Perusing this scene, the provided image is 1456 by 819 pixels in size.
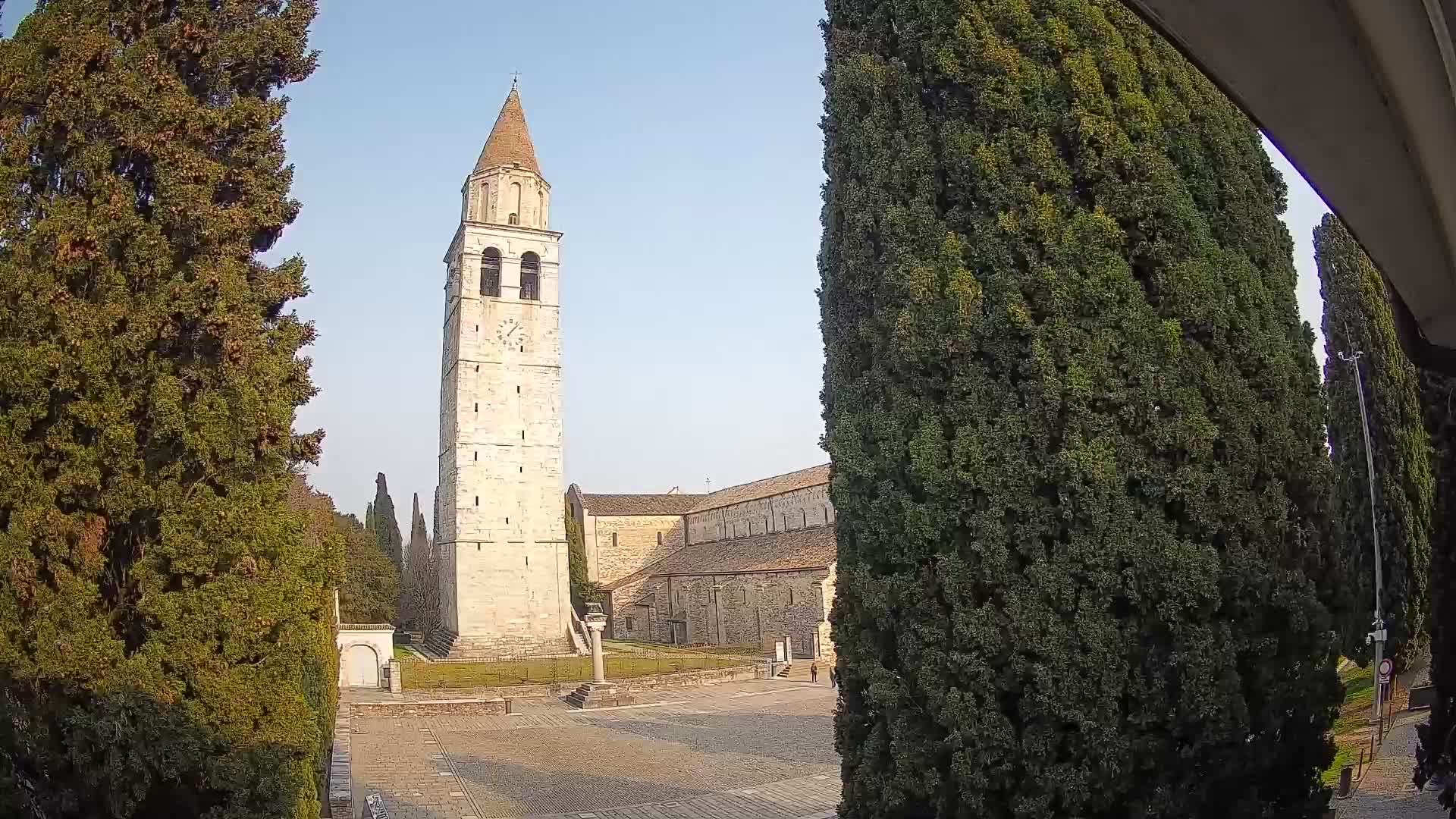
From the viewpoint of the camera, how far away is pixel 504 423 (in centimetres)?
3794

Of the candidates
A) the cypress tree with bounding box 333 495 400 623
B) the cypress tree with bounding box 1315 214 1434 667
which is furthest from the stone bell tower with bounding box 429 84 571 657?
the cypress tree with bounding box 1315 214 1434 667

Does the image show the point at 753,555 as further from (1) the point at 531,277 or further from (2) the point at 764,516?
(1) the point at 531,277

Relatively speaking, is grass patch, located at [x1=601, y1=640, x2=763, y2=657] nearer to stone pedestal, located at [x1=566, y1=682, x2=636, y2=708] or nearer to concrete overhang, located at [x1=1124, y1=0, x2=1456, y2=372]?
stone pedestal, located at [x1=566, y1=682, x2=636, y2=708]

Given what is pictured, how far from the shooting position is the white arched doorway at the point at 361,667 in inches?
1106

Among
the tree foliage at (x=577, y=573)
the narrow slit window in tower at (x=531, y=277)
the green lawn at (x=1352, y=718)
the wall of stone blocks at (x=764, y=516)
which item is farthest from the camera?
the tree foliage at (x=577, y=573)

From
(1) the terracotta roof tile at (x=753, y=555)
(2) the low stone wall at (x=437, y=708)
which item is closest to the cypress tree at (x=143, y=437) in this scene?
(2) the low stone wall at (x=437, y=708)

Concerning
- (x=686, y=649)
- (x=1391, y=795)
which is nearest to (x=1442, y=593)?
(x=1391, y=795)

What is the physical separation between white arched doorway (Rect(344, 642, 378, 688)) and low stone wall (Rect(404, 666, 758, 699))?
178 centimetres

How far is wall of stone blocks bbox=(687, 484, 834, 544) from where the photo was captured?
42094 millimetres

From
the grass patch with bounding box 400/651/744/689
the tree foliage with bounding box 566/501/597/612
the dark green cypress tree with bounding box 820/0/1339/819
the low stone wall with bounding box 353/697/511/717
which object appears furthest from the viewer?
the tree foliage with bounding box 566/501/597/612

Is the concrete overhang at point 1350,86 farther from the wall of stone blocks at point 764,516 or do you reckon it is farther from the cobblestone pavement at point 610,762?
the wall of stone blocks at point 764,516

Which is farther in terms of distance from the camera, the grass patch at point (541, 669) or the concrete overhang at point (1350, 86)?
the grass patch at point (541, 669)

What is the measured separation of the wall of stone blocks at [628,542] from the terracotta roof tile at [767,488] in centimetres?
224

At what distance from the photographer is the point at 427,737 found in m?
19.6
